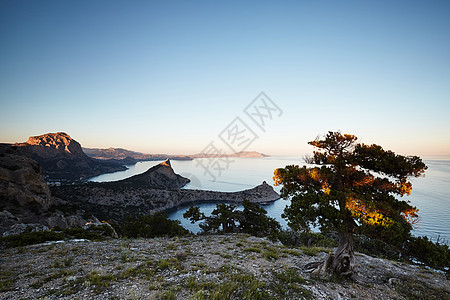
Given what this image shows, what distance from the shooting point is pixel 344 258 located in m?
9.35

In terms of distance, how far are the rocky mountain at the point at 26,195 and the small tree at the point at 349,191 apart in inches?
2013

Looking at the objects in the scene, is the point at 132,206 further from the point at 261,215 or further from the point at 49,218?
the point at 261,215

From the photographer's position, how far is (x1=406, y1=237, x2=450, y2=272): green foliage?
681cm

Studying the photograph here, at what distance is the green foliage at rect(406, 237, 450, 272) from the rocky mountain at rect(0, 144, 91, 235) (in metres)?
55.1

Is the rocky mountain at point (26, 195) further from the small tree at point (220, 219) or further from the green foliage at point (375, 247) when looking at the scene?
the green foliage at point (375, 247)

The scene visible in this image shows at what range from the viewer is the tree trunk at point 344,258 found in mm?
9281

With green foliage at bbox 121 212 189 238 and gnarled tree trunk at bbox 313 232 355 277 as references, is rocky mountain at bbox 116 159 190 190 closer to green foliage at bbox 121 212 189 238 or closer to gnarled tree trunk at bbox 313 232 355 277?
green foliage at bbox 121 212 189 238

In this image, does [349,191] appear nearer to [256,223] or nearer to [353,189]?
[353,189]

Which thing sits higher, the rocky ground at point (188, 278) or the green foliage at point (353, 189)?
the green foliage at point (353, 189)

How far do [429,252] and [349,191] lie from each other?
142 inches

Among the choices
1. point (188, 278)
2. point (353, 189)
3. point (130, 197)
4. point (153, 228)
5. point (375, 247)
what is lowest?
point (130, 197)

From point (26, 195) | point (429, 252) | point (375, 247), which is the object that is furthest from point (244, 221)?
point (26, 195)

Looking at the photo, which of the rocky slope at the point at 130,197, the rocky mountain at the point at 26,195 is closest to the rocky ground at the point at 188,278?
the rocky mountain at the point at 26,195

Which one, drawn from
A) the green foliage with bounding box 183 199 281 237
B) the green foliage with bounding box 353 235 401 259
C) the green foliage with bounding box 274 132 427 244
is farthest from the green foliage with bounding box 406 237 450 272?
the green foliage with bounding box 183 199 281 237
